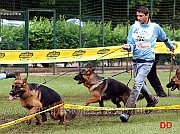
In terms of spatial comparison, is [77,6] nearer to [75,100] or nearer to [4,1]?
[4,1]

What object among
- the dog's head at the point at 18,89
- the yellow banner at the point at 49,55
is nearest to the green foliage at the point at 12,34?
the yellow banner at the point at 49,55

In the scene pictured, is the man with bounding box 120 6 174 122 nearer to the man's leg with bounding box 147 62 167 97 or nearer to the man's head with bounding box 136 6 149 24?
the man's head with bounding box 136 6 149 24

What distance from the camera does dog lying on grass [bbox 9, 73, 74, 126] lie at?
32.2 feet

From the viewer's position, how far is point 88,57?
18.3 metres

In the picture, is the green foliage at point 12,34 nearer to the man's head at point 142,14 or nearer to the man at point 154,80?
the man at point 154,80

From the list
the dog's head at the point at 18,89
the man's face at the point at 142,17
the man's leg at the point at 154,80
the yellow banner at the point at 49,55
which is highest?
the man's face at the point at 142,17

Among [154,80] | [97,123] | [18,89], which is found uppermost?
[18,89]

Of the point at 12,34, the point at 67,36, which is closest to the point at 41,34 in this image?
the point at 67,36

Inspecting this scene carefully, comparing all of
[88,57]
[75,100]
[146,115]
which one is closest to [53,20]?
[88,57]

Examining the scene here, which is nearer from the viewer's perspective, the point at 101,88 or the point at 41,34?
the point at 101,88

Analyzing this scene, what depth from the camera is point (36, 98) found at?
995 centimetres

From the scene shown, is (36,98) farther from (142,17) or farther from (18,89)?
(142,17)

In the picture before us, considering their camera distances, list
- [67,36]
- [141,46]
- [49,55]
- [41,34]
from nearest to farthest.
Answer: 1. [141,46]
2. [49,55]
3. [67,36]
4. [41,34]

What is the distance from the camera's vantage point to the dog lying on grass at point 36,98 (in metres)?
9.81
